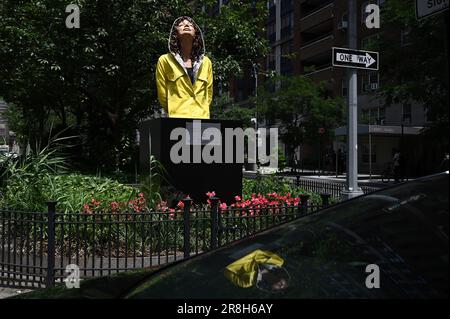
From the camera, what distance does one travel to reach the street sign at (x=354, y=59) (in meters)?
8.15

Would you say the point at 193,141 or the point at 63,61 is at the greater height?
the point at 63,61

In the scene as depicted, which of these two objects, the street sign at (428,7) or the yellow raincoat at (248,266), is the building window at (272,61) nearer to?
the street sign at (428,7)

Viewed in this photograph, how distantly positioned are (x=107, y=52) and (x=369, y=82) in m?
27.9

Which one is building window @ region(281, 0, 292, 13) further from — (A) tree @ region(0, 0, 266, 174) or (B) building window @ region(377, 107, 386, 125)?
(A) tree @ region(0, 0, 266, 174)

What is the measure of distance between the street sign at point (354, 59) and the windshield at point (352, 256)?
5986mm

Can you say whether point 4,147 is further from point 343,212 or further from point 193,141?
point 343,212

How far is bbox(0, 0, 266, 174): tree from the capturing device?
1551 cm

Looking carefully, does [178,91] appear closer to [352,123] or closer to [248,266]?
[352,123]

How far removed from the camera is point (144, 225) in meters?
6.77

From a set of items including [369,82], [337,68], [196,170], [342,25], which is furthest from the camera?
[342,25]

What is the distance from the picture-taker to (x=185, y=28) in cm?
996

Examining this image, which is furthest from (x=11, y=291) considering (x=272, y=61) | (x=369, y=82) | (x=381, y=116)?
(x=272, y=61)
